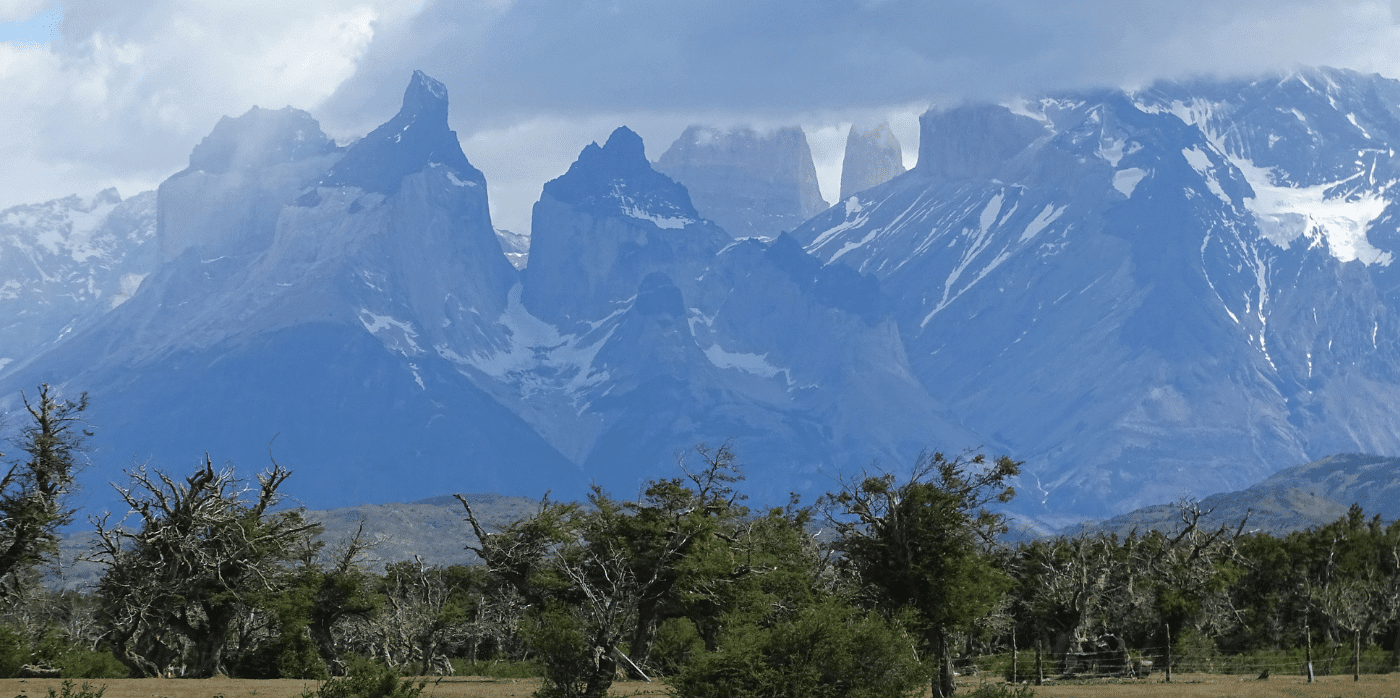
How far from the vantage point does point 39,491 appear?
5181 cm

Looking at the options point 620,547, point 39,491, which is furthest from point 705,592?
point 39,491

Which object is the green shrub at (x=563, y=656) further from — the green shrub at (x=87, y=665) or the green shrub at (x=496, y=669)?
the green shrub at (x=87, y=665)

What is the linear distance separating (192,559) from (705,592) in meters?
21.5

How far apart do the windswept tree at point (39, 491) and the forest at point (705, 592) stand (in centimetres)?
10

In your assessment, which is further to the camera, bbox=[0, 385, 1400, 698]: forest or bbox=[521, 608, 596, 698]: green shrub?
bbox=[0, 385, 1400, 698]: forest

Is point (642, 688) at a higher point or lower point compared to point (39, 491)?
lower

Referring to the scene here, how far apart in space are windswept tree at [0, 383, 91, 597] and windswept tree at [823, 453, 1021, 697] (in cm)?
2931

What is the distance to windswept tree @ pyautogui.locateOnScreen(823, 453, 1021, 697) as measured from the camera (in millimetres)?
51719

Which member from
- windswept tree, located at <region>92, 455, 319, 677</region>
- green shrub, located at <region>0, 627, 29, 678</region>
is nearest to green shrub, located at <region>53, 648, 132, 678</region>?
green shrub, located at <region>0, 627, 29, 678</region>

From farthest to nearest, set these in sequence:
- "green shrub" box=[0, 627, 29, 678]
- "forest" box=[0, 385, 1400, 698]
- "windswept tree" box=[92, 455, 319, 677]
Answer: "green shrub" box=[0, 627, 29, 678] < "windswept tree" box=[92, 455, 319, 677] < "forest" box=[0, 385, 1400, 698]

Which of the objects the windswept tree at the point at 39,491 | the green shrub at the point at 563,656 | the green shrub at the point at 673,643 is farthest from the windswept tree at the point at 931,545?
the windswept tree at the point at 39,491

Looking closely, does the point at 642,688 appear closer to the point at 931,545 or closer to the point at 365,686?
the point at 931,545

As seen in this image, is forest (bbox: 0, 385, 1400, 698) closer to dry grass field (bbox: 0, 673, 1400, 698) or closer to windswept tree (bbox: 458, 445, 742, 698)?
windswept tree (bbox: 458, 445, 742, 698)

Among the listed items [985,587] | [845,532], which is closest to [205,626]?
[845,532]
